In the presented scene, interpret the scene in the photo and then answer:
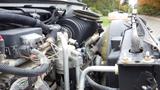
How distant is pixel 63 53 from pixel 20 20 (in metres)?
0.36

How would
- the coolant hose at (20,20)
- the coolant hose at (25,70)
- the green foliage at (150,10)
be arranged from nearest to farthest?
the coolant hose at (25,70), the coolant hose at (20,20), the green foliage at (150,10)

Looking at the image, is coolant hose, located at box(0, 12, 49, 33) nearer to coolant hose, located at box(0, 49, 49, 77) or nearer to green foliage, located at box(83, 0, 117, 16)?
coolant hose, located at box(0, 49, 49, 77)

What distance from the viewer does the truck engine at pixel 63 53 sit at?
82.2 inches

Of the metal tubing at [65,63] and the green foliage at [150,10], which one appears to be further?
the green foliage at [150,10]

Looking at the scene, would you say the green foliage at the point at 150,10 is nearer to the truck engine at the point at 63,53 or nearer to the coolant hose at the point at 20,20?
the truck engine at the point at 63,53

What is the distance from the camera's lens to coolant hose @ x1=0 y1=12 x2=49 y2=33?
7.58 feet

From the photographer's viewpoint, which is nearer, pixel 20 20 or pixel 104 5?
pixel 20 20

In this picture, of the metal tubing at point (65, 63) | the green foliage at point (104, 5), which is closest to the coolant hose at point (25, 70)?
the metal tubing at point (65, 63)

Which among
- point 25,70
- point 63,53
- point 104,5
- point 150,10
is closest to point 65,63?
point 63,53

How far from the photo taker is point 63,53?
2.58 meters

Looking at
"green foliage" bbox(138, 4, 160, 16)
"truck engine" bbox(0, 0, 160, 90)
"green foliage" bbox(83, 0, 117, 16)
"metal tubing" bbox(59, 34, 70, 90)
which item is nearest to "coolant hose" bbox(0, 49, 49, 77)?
"truck engine" bbox(0, 0, 160, 90)

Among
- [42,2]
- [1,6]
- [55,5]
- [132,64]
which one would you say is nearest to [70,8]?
[55,5]

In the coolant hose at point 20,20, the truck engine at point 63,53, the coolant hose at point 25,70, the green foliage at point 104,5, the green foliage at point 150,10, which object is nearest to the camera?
the coolant hose at point 25,70

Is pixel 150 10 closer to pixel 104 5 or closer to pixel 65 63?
pixel 104 5
